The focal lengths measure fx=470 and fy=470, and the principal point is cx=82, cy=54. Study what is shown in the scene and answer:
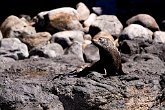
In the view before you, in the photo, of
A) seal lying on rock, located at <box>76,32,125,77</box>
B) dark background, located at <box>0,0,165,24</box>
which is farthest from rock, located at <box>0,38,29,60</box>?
seal lying on rock, located at <box>76,32,125,77</box>

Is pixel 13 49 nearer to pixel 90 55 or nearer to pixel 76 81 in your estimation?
pixel 90 55

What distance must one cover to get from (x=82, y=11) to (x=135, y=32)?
5.44 ft

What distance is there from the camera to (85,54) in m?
8.12

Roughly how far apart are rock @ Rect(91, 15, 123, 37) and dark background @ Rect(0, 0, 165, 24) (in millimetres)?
544

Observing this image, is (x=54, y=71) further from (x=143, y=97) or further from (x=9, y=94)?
(x=143, y=97)

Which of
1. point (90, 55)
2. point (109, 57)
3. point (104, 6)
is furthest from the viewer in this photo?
point (104, 6)

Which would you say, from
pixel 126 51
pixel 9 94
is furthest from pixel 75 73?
pixel 126 51

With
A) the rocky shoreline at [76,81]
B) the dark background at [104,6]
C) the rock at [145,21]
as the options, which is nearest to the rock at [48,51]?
the rocky shoreline at [76,81]

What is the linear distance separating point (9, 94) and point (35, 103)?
314mm

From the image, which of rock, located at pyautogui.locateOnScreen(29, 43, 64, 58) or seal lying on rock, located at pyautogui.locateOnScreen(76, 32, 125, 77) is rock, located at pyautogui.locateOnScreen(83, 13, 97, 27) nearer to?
rock, located at pyautogui.locateOnScreen(29, 43, 64, 58)

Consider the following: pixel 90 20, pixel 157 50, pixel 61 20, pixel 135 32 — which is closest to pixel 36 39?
pixel 61 20

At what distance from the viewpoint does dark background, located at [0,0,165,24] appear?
1111 cm

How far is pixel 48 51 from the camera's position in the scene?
26.7ft

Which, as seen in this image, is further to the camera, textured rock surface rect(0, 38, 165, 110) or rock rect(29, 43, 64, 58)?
rock rect(29, 43, 64, 58)
